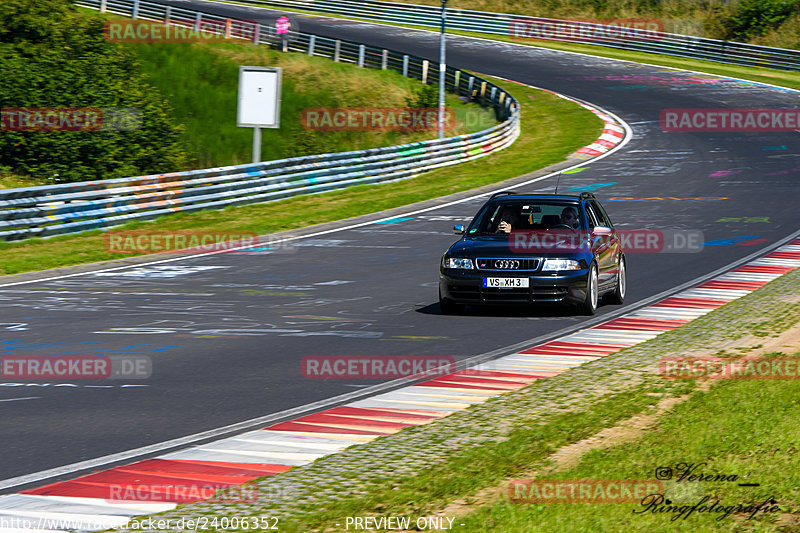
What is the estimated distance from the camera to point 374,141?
146 ft

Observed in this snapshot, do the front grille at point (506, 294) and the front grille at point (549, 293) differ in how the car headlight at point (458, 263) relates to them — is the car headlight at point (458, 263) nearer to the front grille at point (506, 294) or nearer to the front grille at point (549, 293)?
the front grille at point (506, 294)

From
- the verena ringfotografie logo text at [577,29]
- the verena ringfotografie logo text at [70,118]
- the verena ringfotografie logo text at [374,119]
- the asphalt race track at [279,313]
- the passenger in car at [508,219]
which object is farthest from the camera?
the verena ringfotografie logo text at [577,29]

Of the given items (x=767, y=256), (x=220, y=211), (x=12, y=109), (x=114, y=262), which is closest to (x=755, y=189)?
(x=767, y=256)

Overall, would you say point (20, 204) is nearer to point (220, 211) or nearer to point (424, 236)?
point (220, 211)

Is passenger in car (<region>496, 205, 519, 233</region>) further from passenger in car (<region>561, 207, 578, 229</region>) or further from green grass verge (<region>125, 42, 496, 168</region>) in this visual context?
green grass verge (<region>125, 42, 496, 168</region>)

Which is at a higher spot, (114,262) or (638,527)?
(638,527)

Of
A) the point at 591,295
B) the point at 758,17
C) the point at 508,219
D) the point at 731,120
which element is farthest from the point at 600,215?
the point at 758,17

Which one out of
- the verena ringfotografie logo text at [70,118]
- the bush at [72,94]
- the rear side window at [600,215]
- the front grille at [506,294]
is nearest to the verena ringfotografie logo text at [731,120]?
the bush at [72,94]

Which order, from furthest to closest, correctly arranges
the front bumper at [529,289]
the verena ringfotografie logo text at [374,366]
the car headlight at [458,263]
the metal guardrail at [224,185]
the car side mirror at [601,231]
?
the metal guardrail at [224,185], the car side mirror at [601,231], the car headlight at [458,263], the front bumper at [529,289], the verena ringfotografie logo text at [374,366]

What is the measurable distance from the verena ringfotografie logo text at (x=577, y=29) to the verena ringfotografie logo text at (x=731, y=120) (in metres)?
21.4

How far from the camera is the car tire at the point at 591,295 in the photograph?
517 inches

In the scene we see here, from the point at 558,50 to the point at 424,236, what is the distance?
44409mm

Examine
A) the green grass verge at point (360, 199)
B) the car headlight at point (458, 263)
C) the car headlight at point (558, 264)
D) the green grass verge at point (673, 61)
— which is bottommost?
the green grass verge at point (360, 199)

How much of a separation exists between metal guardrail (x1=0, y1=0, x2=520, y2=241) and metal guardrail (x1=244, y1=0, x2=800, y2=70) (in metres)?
20.7
